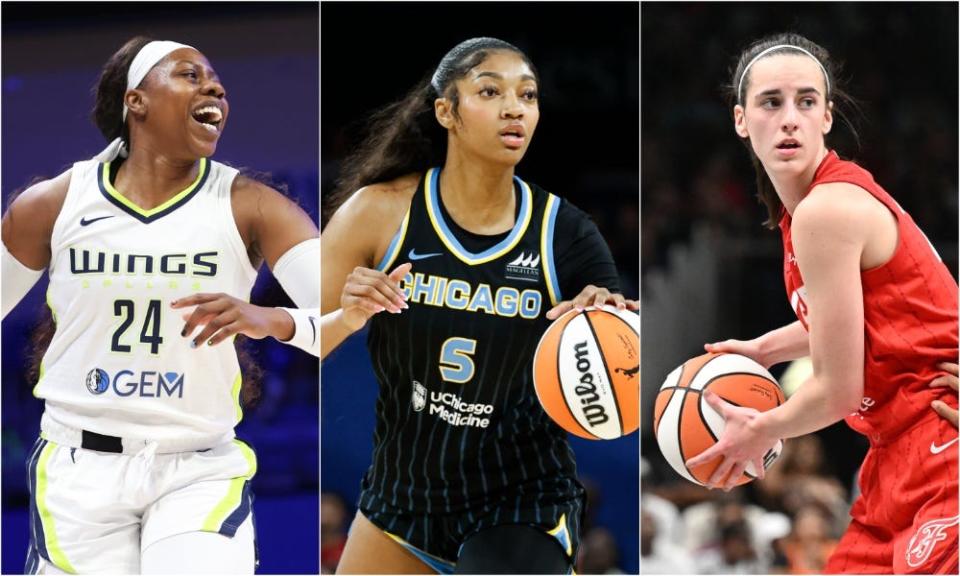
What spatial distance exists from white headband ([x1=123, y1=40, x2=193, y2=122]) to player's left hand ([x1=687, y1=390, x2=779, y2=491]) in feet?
6.77

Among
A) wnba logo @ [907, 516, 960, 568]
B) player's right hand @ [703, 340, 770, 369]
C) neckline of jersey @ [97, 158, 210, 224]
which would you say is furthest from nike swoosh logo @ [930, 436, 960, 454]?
neckline of jersey @ [97, 158, 210, 224]

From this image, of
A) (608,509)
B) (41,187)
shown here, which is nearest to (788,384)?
(608,509)

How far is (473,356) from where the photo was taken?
405cm

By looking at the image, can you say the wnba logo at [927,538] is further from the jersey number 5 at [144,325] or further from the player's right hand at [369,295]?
the jersey number 5 at [144,325]

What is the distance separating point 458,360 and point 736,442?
37.7 inches

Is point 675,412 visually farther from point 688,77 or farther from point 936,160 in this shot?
point 936,160

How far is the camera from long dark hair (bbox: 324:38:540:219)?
409cm

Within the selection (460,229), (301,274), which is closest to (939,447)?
(460,229)

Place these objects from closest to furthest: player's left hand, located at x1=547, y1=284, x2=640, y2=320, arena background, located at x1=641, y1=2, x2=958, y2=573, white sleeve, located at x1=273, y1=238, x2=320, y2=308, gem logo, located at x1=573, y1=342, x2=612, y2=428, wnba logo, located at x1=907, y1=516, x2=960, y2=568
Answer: wnba logo, located at x1=907, y1=516, x2=960, y2=568, gem logo, located at x1=573, y1=342, x2=612, y2=428, player's left hand, located at x1=547, y1=284, x2=640, y2=320, white sleeve, located at x1=273, y1=238, x2=320, y2=308, arena background, located at x1=641, y1=2, x2=958, y2=573

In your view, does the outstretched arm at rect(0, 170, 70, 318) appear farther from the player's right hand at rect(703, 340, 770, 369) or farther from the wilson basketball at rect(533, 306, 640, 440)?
the player's right hand at rect(703, 340, 770, 369)

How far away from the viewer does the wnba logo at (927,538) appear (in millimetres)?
3240

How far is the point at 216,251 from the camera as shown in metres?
4.00

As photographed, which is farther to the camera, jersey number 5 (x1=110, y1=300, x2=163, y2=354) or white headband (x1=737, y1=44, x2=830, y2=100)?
jersey number 5 (x1=110, y1=300, x2=163, y2=354)

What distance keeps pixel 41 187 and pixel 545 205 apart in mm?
1671
